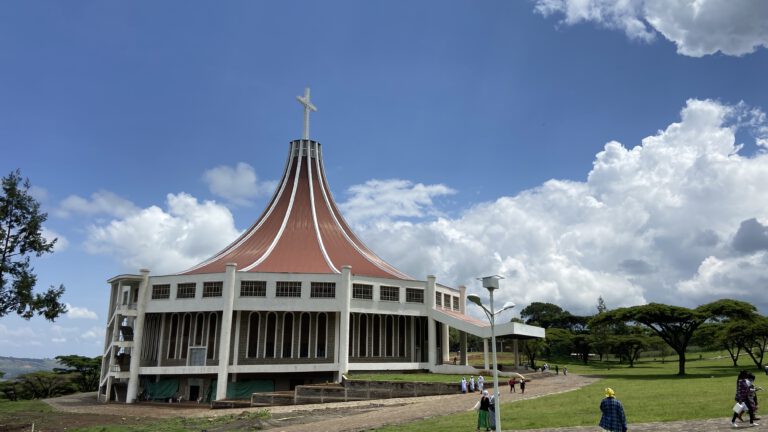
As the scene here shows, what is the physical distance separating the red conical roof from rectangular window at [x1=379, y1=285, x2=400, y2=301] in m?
0.89

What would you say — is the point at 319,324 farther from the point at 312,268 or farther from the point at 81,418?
the point at 81,418

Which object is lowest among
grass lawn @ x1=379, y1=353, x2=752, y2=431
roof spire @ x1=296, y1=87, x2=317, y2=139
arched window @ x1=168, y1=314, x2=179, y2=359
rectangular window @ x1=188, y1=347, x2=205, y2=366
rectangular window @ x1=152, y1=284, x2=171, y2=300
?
grass lawn @ x1=379, y1=353, x2=752, y2=431

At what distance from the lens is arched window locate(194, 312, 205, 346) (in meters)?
33.5

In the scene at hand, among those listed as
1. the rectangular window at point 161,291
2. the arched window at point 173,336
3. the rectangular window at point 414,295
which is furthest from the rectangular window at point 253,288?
the rectangular window at point 414,295

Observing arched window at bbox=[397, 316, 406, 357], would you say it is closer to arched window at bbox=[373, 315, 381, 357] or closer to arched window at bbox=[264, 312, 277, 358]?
arched window at bbox=[373, 315, 381, 357]

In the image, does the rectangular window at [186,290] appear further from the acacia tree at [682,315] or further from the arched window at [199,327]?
the acacia tree at [682,315]

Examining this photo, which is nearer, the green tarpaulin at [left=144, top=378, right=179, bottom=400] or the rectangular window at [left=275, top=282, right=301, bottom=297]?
the rectangular window at [left=275, top=282, right=301, bottom=297]

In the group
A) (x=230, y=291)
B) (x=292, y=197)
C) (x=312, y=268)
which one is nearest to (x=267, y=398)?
(x=230, y=291)

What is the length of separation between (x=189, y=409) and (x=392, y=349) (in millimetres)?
12413

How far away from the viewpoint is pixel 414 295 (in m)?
36.1

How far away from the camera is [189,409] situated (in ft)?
94.8

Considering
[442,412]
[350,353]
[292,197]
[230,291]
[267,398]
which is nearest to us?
[442,412]

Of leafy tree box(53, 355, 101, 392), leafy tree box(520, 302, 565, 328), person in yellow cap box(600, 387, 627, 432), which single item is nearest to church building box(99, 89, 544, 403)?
leafy tree box(53, 355, 101, 392)

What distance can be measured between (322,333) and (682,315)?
21.2 m
